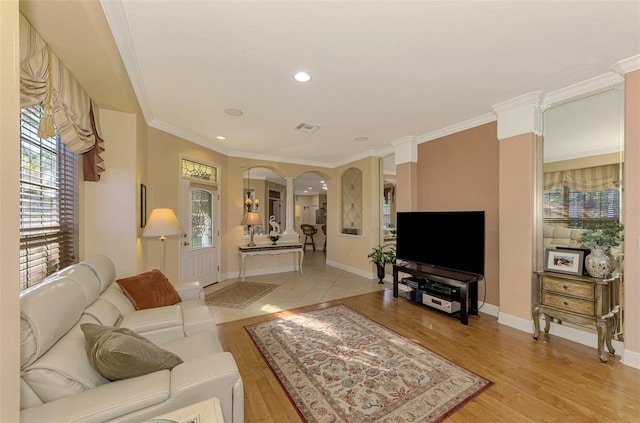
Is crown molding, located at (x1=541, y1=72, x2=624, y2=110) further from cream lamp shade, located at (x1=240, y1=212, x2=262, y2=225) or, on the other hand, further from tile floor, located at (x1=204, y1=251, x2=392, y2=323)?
cream lamp shade, located at (x1=240, y1=212, x2=262, y2=225)

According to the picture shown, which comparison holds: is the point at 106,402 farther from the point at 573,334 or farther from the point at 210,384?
the point at 573,334

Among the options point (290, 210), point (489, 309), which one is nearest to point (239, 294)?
point (290, 210)

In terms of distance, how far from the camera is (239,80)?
8.68 ft

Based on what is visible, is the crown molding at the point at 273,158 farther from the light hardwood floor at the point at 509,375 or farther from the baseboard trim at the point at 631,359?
the baseboard trim at the point at 631,359

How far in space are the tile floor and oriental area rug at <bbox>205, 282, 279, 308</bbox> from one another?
0.13 m

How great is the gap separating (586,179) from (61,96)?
15.5ft

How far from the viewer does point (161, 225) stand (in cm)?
301

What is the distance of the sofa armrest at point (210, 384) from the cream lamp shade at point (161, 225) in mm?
1995

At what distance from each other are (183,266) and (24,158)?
9.90ft

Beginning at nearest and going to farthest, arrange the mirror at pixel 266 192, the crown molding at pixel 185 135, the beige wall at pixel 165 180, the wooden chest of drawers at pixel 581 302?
the wooden chest of drawers at pixel 581 302, the beige wall at pixel 165 180, the crown molding at pixel 185 135, the mirror at pixel 266 192

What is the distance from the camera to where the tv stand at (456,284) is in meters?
3.17

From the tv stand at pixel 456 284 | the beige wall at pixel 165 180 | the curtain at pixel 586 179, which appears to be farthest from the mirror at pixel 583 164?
the beige wall at pixel 165 180

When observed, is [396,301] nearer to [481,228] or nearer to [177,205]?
[481,228]

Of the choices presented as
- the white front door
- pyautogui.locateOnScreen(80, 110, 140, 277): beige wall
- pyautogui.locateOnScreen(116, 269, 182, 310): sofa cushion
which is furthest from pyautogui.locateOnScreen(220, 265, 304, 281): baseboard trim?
pyautogui.locateOnScreen(116, 269, 182, 310): sofa cushion
